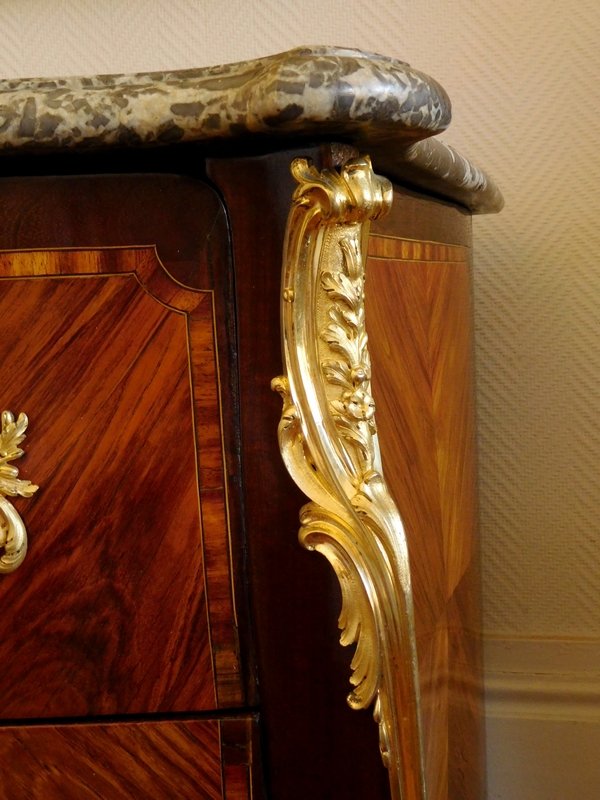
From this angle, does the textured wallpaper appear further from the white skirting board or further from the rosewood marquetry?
the rosewood marquetry

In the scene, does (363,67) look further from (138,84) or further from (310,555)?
(310,555)

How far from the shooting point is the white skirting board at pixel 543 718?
3.03ft

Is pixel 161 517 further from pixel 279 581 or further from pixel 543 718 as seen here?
pixel 543 718

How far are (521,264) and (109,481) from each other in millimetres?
639

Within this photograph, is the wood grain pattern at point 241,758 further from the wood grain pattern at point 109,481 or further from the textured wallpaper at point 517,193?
the textured wallpaper at point 517,193

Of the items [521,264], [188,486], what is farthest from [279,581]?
[521,264]

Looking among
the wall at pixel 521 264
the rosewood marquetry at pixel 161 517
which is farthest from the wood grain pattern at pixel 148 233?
the wall at pixel 521 264

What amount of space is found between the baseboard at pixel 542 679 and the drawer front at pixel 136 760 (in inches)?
23.6

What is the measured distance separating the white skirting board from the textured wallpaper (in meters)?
0.03

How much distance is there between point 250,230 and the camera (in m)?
0.39

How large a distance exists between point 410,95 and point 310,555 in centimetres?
21

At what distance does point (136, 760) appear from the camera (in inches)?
16.6

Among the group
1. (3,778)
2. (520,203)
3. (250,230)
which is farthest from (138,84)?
(520,203)

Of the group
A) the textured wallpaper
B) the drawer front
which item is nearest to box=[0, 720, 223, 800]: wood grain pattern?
the drawer front
